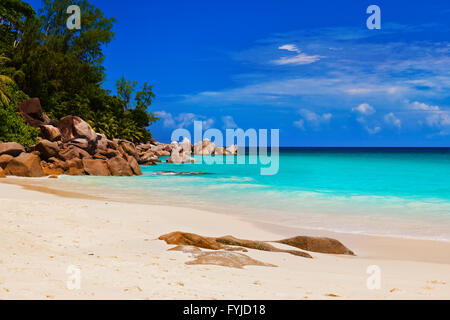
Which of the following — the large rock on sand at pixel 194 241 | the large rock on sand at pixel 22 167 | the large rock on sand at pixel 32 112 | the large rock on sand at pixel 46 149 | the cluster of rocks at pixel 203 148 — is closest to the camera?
the large rock on sand at pixel 194 241

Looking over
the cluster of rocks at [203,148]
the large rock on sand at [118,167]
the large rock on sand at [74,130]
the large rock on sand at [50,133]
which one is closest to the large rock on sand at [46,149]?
the large rock on sand at [118,167]

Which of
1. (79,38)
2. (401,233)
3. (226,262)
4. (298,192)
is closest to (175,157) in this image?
(79,38)

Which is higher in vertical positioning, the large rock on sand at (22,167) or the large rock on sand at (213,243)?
the large rock on sand at (22,167)

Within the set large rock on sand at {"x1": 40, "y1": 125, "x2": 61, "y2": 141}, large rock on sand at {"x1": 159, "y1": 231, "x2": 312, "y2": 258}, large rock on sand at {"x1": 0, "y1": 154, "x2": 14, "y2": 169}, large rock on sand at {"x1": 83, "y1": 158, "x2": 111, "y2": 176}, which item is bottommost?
large rock on sand at {"x1": 159, "y1": 231, "x2": 312, "y2": 258}

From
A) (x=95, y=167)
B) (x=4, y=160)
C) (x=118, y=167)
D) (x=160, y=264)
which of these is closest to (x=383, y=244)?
(x=160, y=264)

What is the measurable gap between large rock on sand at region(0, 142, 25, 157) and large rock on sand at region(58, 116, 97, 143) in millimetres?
7179

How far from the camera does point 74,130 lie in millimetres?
29250

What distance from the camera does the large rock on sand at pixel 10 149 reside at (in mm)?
20984

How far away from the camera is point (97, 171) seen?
2488cm

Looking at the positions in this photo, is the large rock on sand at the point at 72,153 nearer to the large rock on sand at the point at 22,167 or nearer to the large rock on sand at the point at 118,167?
the large rock on sand at the point at 118,167

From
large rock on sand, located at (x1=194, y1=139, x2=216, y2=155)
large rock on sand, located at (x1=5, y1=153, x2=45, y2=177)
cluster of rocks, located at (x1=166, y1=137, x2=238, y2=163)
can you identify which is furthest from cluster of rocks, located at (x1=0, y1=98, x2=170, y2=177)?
large rock on sand, located at (x1=194, y1=139, x2=216, y2=155)

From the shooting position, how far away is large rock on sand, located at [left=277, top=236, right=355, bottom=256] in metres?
7.93

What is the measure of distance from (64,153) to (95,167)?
100 inches

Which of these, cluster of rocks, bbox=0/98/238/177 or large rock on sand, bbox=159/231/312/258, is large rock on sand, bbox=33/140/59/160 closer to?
cluster of rocks, bbox=0/98/238/177
